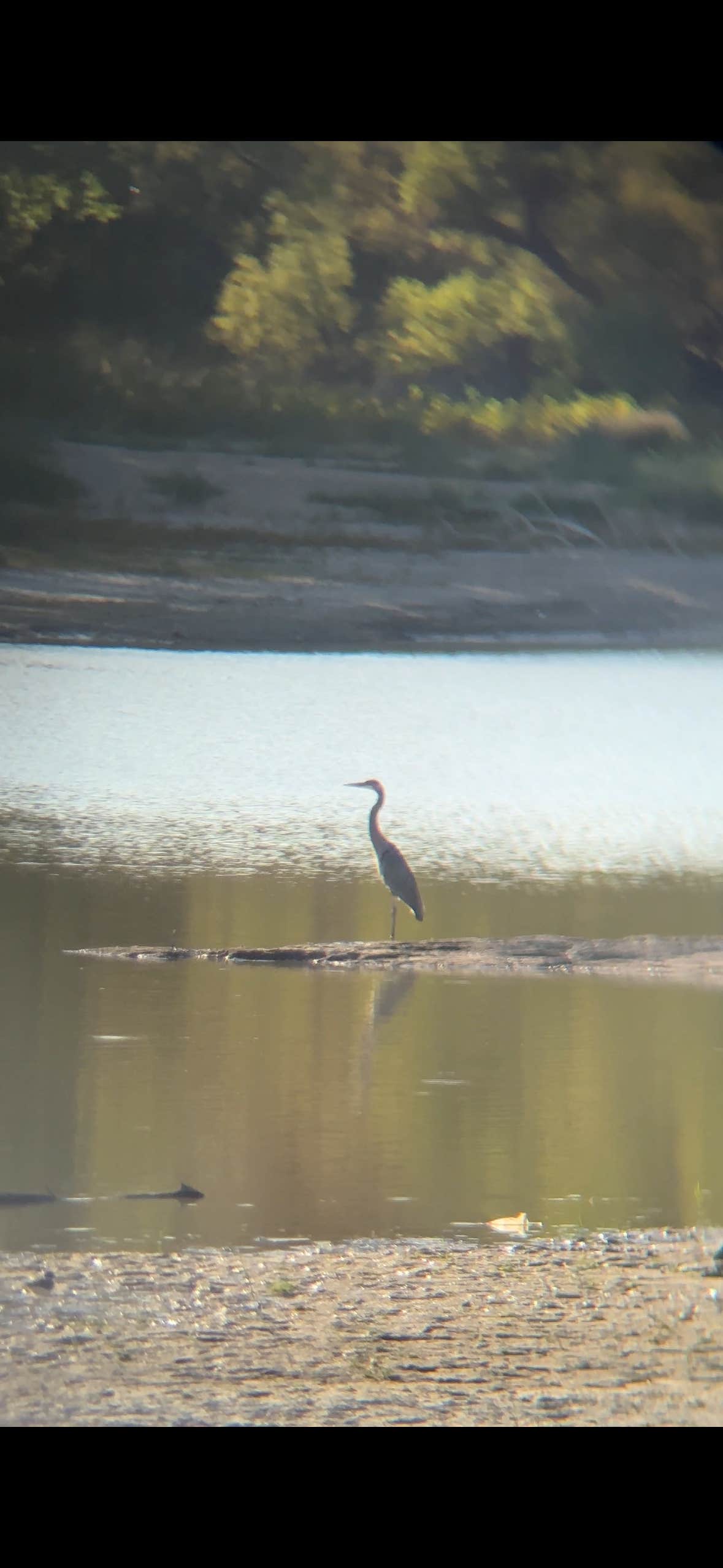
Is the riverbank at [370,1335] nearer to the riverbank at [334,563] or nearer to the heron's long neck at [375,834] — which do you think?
the heron's long neck at [375,834]

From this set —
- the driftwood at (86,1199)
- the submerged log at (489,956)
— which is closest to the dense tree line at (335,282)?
the submerged log at (489,956)

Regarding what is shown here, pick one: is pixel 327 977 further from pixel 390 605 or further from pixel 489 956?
pixel 390 605

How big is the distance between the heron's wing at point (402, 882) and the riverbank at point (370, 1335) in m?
2.25

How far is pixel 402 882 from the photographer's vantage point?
16.7 ft

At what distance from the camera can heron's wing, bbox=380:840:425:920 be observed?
5.07m

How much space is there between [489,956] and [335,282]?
9.79 metres

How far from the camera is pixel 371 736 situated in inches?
372

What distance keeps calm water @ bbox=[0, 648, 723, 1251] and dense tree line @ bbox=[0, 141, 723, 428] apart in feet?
12.6

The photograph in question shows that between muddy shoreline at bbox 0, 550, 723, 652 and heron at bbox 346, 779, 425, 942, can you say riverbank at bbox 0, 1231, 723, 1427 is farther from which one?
muddy shoreline at bbox 0, 550, 723, 652

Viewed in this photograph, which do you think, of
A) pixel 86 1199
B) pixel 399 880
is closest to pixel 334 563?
pixel 399 880

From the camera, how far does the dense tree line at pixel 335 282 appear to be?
520 inches

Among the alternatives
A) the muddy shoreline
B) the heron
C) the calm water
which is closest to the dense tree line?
the muddy shoreline

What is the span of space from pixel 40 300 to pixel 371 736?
5.65 meters
